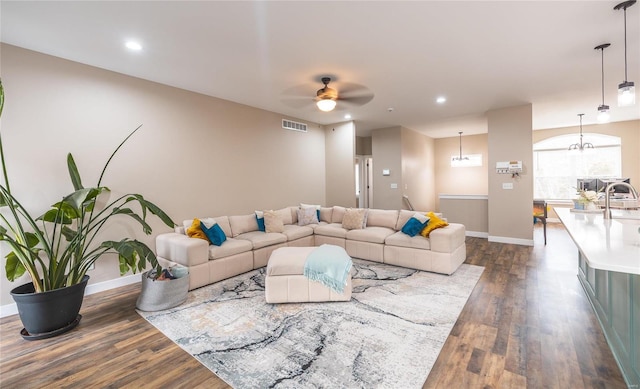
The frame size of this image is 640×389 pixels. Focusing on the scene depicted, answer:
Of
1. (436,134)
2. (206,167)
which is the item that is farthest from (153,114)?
(436,134)

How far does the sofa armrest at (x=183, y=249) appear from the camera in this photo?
353 cm

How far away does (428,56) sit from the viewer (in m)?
3.41

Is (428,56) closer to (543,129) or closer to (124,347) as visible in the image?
(124,347)

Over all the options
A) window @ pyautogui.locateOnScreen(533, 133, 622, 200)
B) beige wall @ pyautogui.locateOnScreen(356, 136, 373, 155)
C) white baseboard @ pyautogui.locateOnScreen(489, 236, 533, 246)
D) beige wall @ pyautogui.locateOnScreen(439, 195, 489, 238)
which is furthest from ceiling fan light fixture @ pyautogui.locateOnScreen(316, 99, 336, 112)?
window @ pyautogui.locateOnScreen(533, 133, 622, 200)

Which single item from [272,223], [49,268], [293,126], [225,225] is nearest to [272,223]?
[272,223]

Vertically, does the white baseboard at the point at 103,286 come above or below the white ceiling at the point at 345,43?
below

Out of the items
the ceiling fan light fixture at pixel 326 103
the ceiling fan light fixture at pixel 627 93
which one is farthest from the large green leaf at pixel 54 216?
the ceiling fan light fixture at pixel 627 93

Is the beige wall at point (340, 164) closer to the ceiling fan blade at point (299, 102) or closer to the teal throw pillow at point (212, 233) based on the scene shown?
the ceiling fan blade at point (299, 102)

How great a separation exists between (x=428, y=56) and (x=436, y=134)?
21.2 feet

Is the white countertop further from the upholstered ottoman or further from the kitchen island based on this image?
the upholstered ottoman

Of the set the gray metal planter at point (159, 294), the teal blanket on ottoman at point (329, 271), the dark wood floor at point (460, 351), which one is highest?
the teal blanket on ottoman at point (329, 271)

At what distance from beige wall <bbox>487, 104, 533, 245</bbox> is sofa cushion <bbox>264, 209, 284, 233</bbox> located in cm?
463

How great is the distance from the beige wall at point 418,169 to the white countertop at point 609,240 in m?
4.97

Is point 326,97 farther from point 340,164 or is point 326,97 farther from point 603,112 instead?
point 603,112
